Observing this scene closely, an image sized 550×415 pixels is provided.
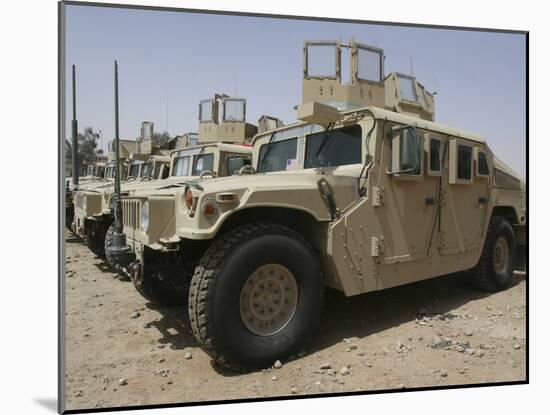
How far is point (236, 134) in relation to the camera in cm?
711

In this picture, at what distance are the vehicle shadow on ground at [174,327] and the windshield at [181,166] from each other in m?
2.97

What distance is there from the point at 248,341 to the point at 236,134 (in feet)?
15.7

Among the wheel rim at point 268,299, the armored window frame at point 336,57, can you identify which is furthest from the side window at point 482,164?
the wheel rim at point 268,299

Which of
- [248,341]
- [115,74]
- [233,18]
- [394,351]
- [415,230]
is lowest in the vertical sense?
[394,351]

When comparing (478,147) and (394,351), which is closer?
(394,351)

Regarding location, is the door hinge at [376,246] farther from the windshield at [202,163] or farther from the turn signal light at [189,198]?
the windshield at [202,163]

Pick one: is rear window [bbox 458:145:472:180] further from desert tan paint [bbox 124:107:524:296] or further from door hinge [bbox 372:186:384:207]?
door hinge [bbox 372:186:384:207]

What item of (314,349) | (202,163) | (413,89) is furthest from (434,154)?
(202,163)

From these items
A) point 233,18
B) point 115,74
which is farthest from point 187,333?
point 233,18

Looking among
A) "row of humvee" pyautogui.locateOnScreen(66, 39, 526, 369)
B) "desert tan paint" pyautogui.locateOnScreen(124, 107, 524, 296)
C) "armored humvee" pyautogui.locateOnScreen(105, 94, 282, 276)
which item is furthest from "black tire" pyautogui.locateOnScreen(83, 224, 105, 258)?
"desert tan paint" pyautogui.locateOnScreen(124, 107, 524, 296)

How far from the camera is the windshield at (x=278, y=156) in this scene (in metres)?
4.14

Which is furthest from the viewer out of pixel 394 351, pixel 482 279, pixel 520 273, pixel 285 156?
pixel 520 273

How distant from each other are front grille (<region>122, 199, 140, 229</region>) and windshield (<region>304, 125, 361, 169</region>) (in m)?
1.52

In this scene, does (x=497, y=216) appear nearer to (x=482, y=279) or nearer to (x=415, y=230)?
(x=482, y=279)
